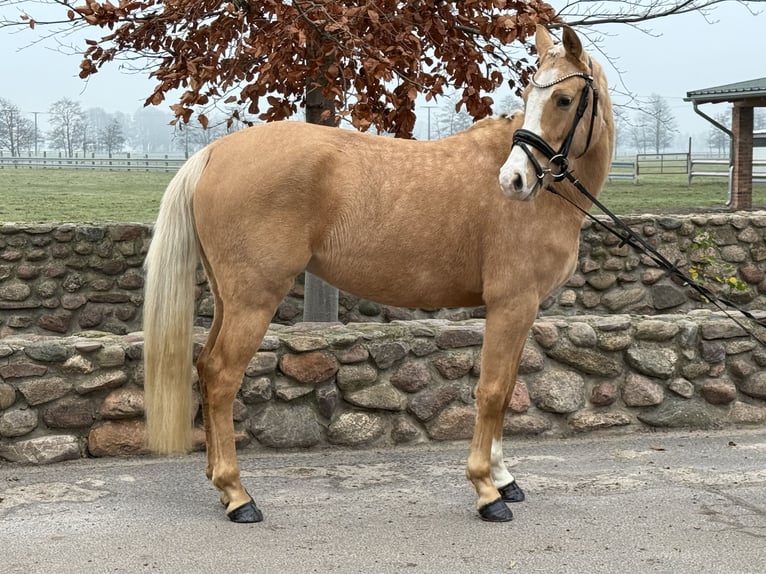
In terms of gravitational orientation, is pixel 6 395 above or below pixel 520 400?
above

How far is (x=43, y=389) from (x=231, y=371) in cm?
143

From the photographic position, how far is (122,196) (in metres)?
23.5

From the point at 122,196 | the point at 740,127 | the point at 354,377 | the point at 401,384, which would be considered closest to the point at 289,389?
the point at 354,377

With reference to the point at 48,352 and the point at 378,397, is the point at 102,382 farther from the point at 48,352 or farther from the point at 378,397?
the point at 378,397

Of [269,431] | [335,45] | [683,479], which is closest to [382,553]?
[269,431]

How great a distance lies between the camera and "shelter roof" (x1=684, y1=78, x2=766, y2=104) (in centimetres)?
1509

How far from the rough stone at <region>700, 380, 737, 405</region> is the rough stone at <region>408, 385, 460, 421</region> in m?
1.71

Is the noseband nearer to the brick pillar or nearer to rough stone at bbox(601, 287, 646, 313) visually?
rough stone at bbox(601, 287, 646, 313)

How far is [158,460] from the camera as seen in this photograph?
15.9ft

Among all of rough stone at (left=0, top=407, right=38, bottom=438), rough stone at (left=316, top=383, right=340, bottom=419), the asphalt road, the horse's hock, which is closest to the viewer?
the asphalt road

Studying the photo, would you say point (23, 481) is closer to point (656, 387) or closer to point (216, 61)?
point (216, 61)

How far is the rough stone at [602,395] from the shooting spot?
553 centimetres

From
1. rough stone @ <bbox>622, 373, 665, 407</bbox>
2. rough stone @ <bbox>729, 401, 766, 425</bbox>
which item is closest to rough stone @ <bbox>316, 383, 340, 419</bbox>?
rough stone @ <bbox>622, 373, 665, 407</bbox>

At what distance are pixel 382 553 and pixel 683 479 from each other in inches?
74.5
